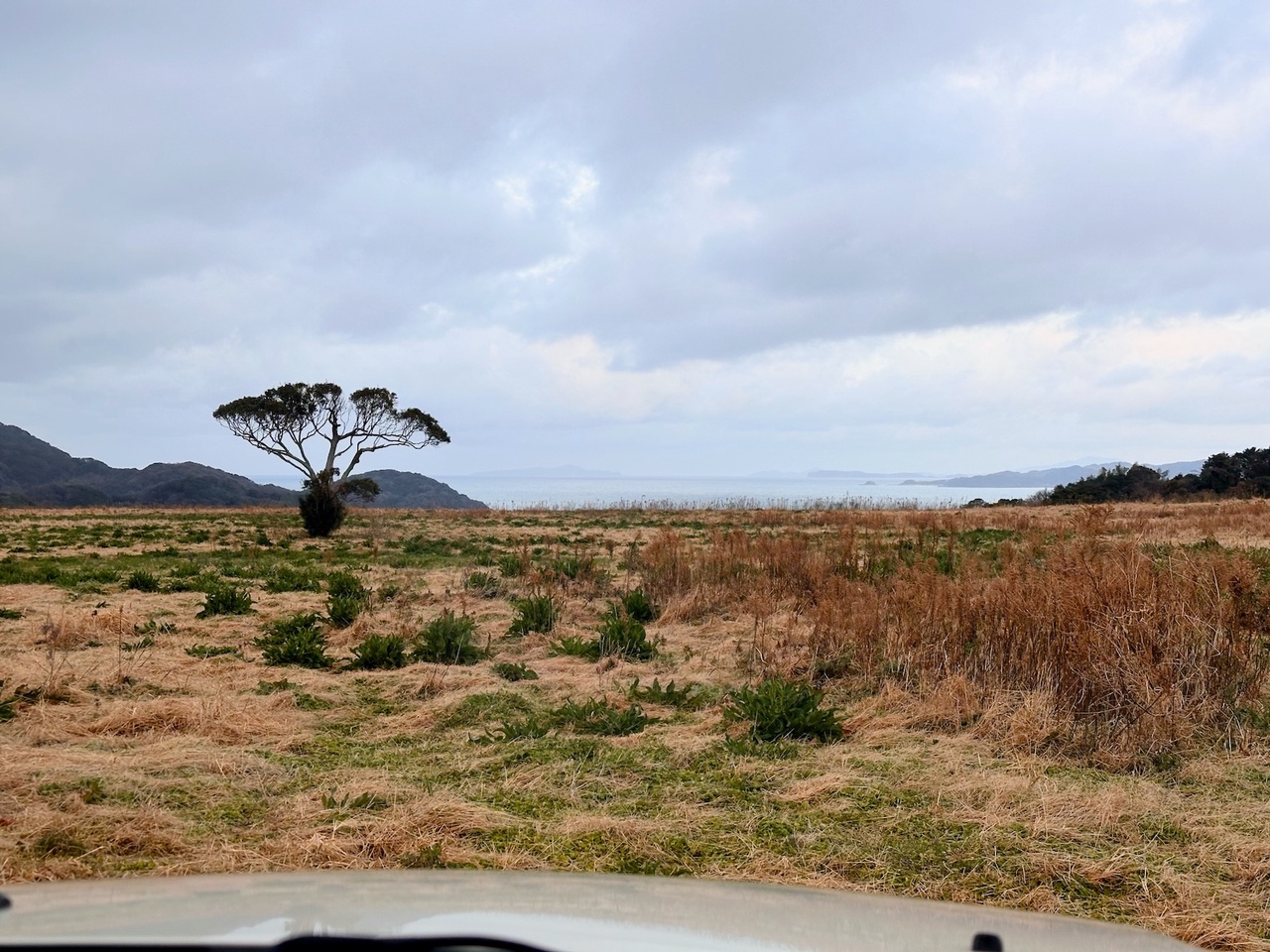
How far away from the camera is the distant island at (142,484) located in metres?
117

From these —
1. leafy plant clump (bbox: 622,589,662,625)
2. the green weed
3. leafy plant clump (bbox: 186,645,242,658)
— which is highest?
leafy plant clump (bbox: 622,589,662,625)

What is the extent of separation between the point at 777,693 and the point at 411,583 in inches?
323

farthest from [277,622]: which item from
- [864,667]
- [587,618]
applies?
[864,667]

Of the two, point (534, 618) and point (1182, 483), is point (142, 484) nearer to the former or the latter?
point (1182, 483)

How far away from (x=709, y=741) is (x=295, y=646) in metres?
4.33

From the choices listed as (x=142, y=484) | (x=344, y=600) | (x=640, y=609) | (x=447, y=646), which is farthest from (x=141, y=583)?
(x=142, y=484)

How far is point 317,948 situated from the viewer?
48.0 inches

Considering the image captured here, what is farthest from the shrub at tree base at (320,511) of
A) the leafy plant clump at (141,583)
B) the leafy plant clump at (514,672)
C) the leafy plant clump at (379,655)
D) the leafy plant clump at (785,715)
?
the leafy plant clump at (785,715)

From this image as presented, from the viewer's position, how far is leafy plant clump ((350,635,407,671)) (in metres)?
7.61

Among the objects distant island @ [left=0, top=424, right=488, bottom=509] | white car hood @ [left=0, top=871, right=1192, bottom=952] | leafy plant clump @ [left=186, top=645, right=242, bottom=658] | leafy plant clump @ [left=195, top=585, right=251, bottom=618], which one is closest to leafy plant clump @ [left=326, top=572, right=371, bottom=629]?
leafy plant clump @ [left=195, top=585, right=251, bottom=618]

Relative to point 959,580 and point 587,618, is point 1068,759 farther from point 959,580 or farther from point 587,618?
point 587,618

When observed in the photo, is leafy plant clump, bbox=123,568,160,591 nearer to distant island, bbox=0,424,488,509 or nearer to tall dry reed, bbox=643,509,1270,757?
tall dry reed, bbox=643,509,1270,757

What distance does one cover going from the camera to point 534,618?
9.28 metres

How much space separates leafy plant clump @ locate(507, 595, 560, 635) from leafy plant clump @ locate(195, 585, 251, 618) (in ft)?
11.3
